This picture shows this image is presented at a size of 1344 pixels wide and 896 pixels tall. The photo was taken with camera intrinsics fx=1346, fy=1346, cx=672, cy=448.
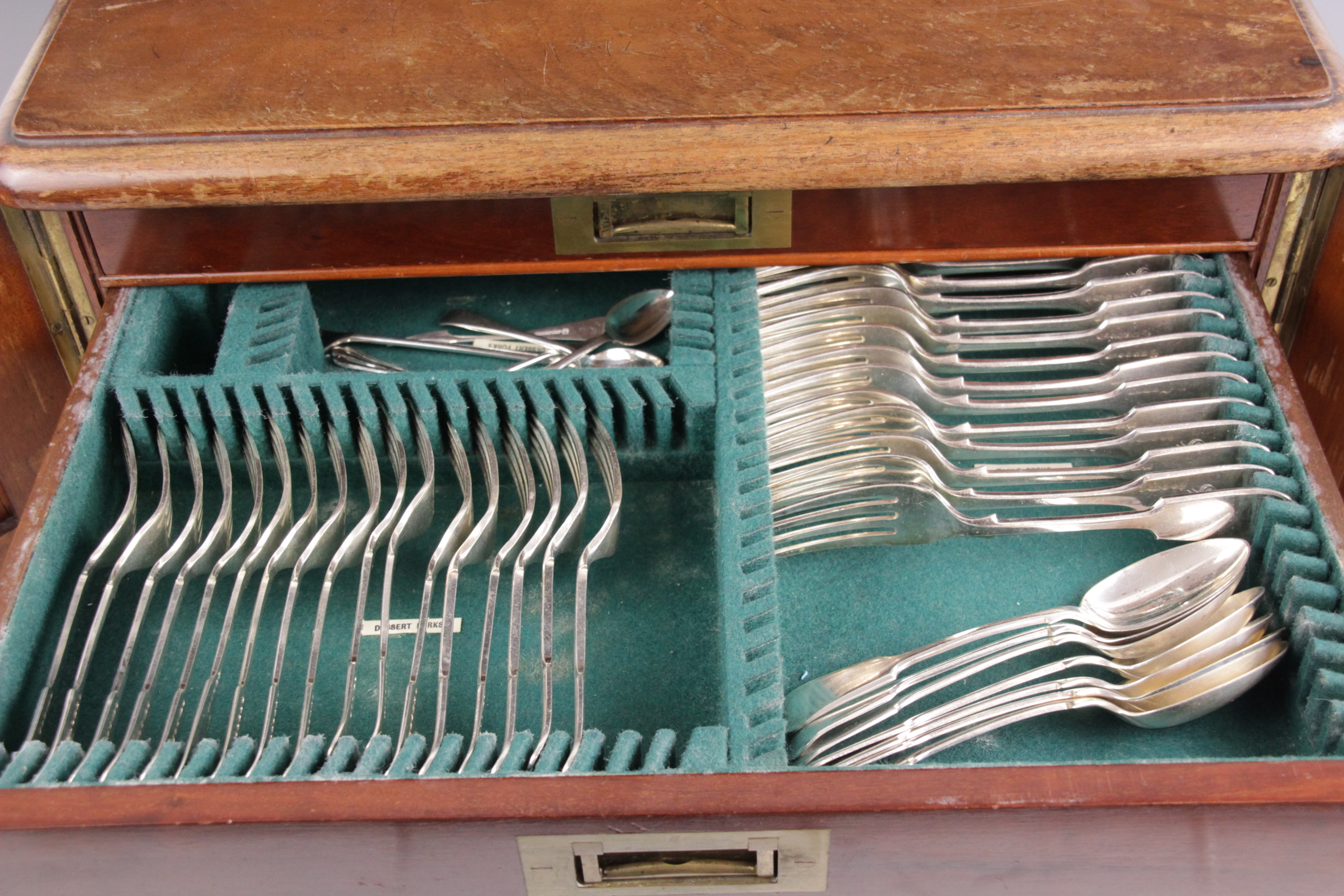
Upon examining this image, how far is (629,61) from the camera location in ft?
3.75

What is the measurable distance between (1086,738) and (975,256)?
447mm

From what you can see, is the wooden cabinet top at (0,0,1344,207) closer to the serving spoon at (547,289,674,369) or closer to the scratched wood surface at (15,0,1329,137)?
the scratched wood surface at (15,0,1329,137)

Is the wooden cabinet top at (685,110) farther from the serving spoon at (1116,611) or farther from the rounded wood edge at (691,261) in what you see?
the serving spoon at (1116,611)

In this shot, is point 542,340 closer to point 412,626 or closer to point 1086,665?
point 412,626

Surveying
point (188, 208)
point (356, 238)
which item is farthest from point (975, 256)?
point (188, 208)

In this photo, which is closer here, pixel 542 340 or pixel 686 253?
pixel 686 253

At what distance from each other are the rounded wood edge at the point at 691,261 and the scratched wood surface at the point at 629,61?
16 cm

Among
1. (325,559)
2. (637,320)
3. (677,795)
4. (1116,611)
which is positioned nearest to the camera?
(677,795)

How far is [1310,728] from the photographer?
94cm

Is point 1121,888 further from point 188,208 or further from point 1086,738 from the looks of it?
point 188,208

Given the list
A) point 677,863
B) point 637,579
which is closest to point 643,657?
point 637,579

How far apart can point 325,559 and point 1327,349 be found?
932 mm

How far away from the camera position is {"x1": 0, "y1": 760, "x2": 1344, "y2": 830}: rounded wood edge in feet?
2.74

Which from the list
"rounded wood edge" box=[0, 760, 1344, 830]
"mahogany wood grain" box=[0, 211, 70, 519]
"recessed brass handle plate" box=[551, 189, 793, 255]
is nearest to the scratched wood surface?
"recessed brass handle plate" box=[551, 189, 793, 255]
